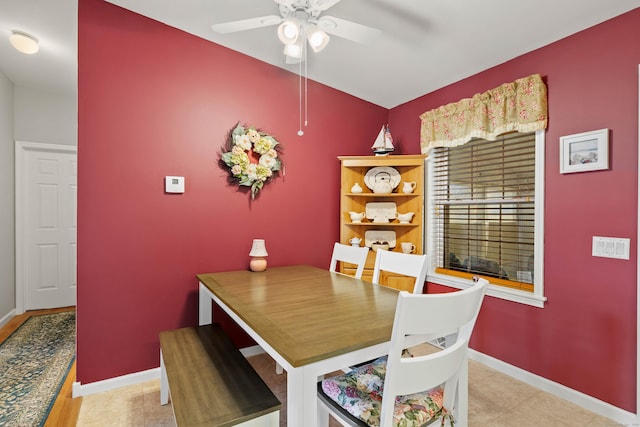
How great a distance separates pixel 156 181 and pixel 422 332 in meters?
2.16

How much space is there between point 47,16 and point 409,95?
9.99 feet

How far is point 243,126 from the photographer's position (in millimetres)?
2725

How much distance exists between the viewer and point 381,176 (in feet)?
10.8

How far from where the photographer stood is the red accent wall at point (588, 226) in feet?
6.00

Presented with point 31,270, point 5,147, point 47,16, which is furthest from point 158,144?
point 31,270

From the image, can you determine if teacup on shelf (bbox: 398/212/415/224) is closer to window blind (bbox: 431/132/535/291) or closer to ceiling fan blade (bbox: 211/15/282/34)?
window blind (bbox: 431/132/535/291)

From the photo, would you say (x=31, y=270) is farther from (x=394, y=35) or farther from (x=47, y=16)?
(x=394, y=35)

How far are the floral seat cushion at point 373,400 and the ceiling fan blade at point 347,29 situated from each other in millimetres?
1748

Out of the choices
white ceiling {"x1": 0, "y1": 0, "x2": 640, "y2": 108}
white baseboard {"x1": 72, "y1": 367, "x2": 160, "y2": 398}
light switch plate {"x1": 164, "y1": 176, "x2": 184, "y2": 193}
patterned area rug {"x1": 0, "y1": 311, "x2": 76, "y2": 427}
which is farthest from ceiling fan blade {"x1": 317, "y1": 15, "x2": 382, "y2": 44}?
patterned area rug {"x1": 0, "y1": 311, "x2": 76, "y2": 427}

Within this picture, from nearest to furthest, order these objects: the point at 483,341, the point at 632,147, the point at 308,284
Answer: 1. the point at 632,147
2. the point at 308,284
3. the point at 483,341

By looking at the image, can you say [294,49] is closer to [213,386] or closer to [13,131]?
[213,386]

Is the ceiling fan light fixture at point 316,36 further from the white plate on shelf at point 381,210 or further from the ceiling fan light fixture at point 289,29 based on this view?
the white plate on shelf at point 381,210

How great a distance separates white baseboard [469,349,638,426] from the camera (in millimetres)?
1843

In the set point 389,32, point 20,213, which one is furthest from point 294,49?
point 20,213
